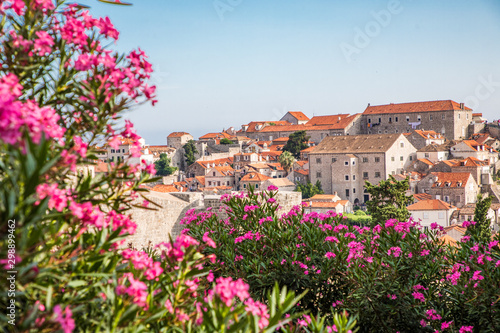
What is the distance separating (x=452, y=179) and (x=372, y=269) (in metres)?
51.7

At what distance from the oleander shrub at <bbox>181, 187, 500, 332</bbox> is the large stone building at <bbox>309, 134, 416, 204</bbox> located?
53237 millimetres

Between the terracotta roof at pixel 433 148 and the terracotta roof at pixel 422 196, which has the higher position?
the terracotta roof at pixel 433 148

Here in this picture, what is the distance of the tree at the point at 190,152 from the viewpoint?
81369mm

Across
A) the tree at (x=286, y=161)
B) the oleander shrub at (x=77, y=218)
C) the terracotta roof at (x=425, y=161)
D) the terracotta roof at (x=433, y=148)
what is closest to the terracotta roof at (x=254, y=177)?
the tree at (x=286, y=161)

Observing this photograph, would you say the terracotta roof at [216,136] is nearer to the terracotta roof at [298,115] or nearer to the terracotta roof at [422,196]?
the terracotta roof at [298,115]

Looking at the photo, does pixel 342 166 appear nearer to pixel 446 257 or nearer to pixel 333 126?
pixel 333 126

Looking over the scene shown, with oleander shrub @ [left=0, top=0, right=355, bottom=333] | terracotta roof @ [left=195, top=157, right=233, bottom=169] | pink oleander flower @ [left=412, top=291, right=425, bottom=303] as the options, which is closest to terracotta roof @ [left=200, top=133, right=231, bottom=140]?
terracotta roof @ [left=195, top=157, right=233, bottom=169]

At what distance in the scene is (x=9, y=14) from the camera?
2402 millimetres

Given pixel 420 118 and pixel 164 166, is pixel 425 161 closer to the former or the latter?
pixel 420 118

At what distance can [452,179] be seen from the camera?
52.8m

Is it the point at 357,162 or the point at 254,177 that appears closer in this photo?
the point at 357,162

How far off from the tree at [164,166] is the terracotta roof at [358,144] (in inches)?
976

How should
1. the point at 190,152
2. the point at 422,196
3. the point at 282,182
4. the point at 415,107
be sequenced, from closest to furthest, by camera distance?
1. the point at 422,196
2. the point at 282,182
3. the point at 415,107
4. the point at 190,152

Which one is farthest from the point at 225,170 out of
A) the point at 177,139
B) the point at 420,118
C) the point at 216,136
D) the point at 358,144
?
the point at 420,118
